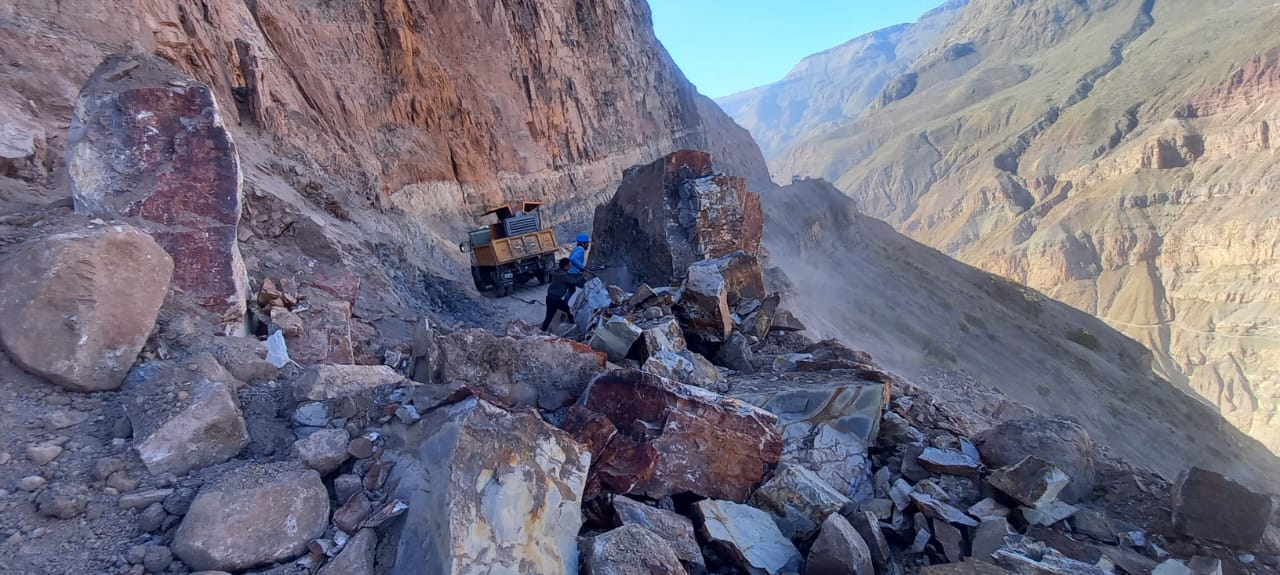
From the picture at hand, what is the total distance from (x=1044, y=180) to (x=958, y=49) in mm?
51310

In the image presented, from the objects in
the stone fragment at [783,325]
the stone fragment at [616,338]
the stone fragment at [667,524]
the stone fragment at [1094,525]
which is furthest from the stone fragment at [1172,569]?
the stone fragment at [783,325]

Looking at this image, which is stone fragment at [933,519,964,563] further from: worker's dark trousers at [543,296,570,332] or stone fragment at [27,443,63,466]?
worker's dark trousers at [543,296,570,332]

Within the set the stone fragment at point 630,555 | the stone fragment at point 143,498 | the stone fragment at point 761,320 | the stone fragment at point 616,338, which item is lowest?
the stone fragment at point 761,320

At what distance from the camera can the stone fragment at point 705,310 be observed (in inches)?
257

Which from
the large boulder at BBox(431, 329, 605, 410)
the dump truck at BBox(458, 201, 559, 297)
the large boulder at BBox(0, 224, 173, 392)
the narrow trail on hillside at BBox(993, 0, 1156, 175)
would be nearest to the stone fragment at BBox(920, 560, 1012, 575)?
the large boulder at BBox(431, 329, 605, 410)

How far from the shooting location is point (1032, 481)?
3.58 metres

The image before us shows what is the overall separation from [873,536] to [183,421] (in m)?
3.50

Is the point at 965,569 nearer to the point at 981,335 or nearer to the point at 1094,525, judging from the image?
the point at 1094,525

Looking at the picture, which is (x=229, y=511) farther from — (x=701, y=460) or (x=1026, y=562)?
(x=1026, y=562)

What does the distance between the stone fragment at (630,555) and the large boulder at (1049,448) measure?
2.51 meters

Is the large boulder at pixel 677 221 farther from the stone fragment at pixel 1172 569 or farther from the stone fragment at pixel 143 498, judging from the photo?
the stone fragment at pixel 143 498

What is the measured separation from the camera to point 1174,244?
48.5 m

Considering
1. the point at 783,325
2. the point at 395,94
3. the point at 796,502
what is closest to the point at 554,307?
the point at 783,325

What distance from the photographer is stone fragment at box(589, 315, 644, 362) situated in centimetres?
544
